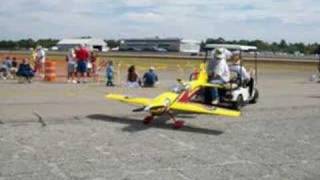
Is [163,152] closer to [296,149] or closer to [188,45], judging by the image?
[296,149]

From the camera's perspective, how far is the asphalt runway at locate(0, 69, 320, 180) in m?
9.45

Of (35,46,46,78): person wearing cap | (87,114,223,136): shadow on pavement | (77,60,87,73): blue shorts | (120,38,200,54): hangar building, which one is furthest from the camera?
(120,38,200,54): hangar building

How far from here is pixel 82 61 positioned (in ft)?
90.6

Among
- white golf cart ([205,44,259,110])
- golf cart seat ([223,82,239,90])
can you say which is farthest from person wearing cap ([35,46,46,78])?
golf cart seat ([223,82,239,90])

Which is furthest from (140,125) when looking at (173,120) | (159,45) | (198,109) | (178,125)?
(159,45)

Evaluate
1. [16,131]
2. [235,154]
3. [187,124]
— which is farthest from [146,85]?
[235,154]

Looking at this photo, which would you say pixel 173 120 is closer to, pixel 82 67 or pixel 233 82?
pixel 233 82

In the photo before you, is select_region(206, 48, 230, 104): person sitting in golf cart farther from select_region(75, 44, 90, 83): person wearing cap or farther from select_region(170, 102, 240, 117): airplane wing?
select_region(75, 44, 90, 83): person wearing cap

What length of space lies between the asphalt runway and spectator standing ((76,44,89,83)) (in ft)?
29.7

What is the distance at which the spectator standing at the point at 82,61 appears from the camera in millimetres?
27469

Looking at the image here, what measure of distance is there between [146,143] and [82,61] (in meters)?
16.4

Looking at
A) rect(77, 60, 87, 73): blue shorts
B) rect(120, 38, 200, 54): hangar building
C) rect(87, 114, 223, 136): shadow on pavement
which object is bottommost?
rect(120, 38, 200, 54): hangar building

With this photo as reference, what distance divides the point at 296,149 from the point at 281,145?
405 mm

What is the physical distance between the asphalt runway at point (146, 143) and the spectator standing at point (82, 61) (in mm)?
9039
